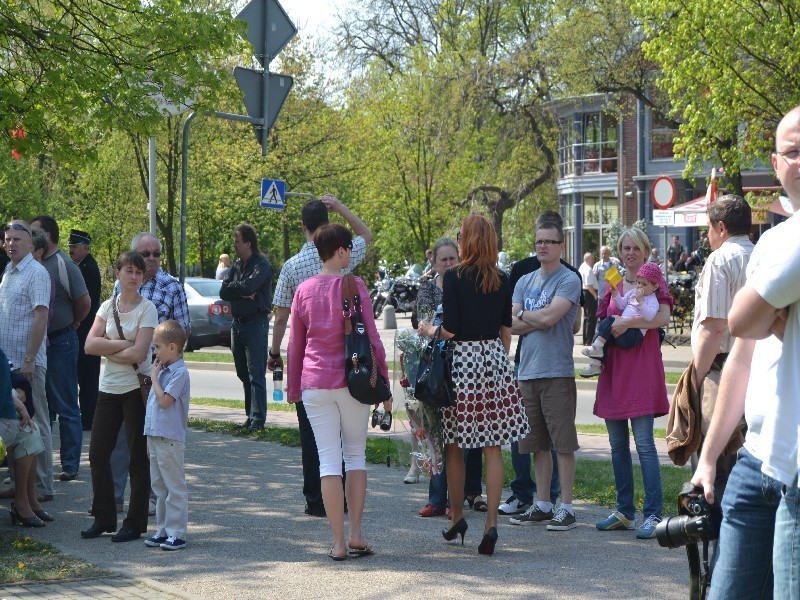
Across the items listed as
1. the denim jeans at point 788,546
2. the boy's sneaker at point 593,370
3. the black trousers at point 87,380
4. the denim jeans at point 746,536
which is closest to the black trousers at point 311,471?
the boy's sneaker at point 593,370

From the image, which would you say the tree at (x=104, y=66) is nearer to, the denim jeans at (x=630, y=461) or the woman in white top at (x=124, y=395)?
the woman in white top at (x=124, y=395)

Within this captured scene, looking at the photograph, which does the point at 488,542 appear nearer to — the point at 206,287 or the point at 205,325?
the point at 205,325

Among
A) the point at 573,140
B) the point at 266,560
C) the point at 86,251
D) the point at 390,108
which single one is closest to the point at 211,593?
the point at 266,560

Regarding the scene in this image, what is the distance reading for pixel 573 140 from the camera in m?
56.2

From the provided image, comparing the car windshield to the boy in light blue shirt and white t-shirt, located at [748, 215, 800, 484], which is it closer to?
the boy in light blue shirt

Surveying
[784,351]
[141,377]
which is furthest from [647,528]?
[784,351]

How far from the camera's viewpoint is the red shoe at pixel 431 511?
7.96 m

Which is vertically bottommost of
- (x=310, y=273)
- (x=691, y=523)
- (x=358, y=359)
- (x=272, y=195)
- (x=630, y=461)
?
(x=630, y=461)

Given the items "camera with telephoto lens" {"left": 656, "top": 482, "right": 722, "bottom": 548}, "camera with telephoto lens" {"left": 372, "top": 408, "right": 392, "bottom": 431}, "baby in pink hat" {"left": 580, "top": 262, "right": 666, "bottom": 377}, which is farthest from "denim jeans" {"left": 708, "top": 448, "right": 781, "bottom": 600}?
"baby in pink hat" {"left": 580, "top": 262, "right": 666, "bottom": 377}

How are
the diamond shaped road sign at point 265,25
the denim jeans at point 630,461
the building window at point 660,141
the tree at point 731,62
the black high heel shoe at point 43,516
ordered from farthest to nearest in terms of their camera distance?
1. the building window at point 660,141
2. the tree at point 731,62
3. the diamond shaped road sign at point 265,25
4. the black high heel shoe at point 43,516
5. the denim jeans at point 630,461

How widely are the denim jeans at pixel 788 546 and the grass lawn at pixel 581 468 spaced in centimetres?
475

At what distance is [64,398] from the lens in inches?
376

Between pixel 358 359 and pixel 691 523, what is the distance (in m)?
3.09

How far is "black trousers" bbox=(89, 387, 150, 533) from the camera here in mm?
7332
